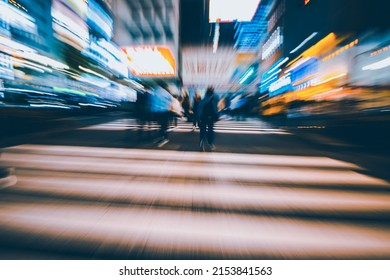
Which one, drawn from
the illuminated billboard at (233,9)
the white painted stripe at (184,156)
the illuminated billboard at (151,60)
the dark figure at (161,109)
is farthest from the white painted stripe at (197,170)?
the illuminated billboard at (151,60)

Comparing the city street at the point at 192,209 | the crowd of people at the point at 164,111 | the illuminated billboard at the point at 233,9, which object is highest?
the illuminated billboard at the point at 233,9

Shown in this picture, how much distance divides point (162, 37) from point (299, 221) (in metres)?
49.0

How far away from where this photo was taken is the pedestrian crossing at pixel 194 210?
7.07 feet

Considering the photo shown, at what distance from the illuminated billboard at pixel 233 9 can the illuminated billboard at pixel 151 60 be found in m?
21.7

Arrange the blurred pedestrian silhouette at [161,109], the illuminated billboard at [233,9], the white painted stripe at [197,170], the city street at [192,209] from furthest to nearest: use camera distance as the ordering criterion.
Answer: the illuminated billboard at [233,9] → the blurred pedestrian silhouette at [161,109] → the white painted stripe at [197,170] → the city street at [192,209]

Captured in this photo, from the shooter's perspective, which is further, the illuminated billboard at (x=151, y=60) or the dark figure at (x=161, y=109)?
the illuminated billboard at (x=151, y=60)

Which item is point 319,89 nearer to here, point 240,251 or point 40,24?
point 240,251

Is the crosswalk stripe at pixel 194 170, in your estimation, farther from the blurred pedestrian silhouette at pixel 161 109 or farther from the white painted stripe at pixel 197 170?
the blurred pedestrian silhouette at pixel 161 109

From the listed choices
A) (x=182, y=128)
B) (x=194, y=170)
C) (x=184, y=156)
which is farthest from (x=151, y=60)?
(x=194, y=170)

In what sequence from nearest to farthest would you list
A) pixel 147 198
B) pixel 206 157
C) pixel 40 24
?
pixel 147 198 < pixel 206 157 < pixel 40 24

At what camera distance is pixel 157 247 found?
7.02 ft

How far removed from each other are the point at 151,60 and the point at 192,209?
38919 mm

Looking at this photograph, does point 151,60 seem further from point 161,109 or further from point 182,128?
point 161,109
